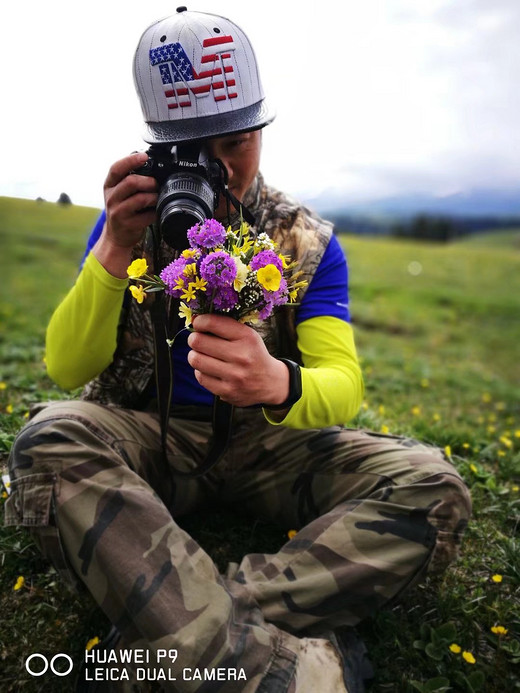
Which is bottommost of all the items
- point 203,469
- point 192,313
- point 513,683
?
point 513,683

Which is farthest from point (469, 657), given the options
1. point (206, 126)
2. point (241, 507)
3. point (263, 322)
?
point (206, 126)

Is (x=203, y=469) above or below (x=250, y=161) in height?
below

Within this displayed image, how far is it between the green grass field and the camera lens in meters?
0.84

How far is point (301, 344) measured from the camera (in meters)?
2.45

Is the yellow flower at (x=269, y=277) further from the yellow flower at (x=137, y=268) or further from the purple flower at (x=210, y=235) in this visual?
the yellow flower at (x=137, y=268)

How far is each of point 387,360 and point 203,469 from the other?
3.89 m

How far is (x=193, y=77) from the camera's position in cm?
215

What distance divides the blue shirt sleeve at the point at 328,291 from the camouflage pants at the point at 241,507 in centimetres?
52

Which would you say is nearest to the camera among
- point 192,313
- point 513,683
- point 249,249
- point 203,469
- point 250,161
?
point 249,249

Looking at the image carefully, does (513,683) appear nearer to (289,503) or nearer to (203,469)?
(289,503)

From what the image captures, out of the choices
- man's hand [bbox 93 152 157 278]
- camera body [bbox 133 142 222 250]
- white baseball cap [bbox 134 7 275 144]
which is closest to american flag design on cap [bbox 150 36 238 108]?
white baseball cap [bbox 134 7 275 144]

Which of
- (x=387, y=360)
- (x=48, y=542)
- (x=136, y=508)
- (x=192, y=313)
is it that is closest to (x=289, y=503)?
(x=136, y=508)

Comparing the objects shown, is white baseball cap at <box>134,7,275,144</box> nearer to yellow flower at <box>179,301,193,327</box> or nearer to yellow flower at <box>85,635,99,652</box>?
yellow flower at <box>179,301,193,327</box>

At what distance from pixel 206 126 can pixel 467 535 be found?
85.0 inches
